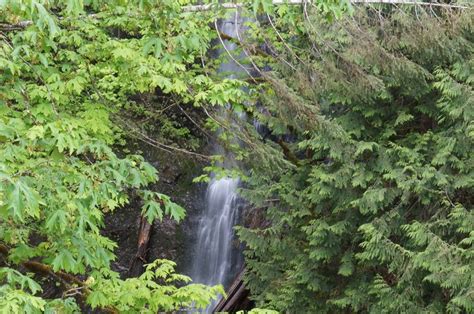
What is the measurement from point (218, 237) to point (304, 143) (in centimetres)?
516

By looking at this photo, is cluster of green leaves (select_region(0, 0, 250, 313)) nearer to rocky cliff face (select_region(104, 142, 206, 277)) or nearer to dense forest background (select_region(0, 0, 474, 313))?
dense forest background (select_region(0, 0, 474, 313))

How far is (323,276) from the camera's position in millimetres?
8766

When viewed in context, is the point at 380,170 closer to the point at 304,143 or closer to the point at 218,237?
the point at 304,143

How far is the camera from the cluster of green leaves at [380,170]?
23.8ft

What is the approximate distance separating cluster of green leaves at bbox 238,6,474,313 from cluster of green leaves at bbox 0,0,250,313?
6.39ft

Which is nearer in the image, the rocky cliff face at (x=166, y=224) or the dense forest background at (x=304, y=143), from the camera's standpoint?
the dense forest background at (x=304, y=143)

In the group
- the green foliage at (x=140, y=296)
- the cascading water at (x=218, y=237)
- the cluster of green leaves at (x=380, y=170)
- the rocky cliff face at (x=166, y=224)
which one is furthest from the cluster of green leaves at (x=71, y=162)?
the rocky cliff face at (x=166, y=224)

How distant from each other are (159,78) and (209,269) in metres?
7.68

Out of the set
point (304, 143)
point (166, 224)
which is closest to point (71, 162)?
point (304, 143)

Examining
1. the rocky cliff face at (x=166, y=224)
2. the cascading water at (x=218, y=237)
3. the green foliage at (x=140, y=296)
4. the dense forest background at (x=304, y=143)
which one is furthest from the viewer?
the rocky cliff face at (x=166, y=224)

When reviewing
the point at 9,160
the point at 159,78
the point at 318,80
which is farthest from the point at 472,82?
the point at 9,160

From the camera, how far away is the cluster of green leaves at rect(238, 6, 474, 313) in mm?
7262

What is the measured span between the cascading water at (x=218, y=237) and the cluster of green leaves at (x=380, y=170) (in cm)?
332

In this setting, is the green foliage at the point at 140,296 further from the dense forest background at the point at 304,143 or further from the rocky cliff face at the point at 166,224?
the rocky cliff face at the point at 166,224
